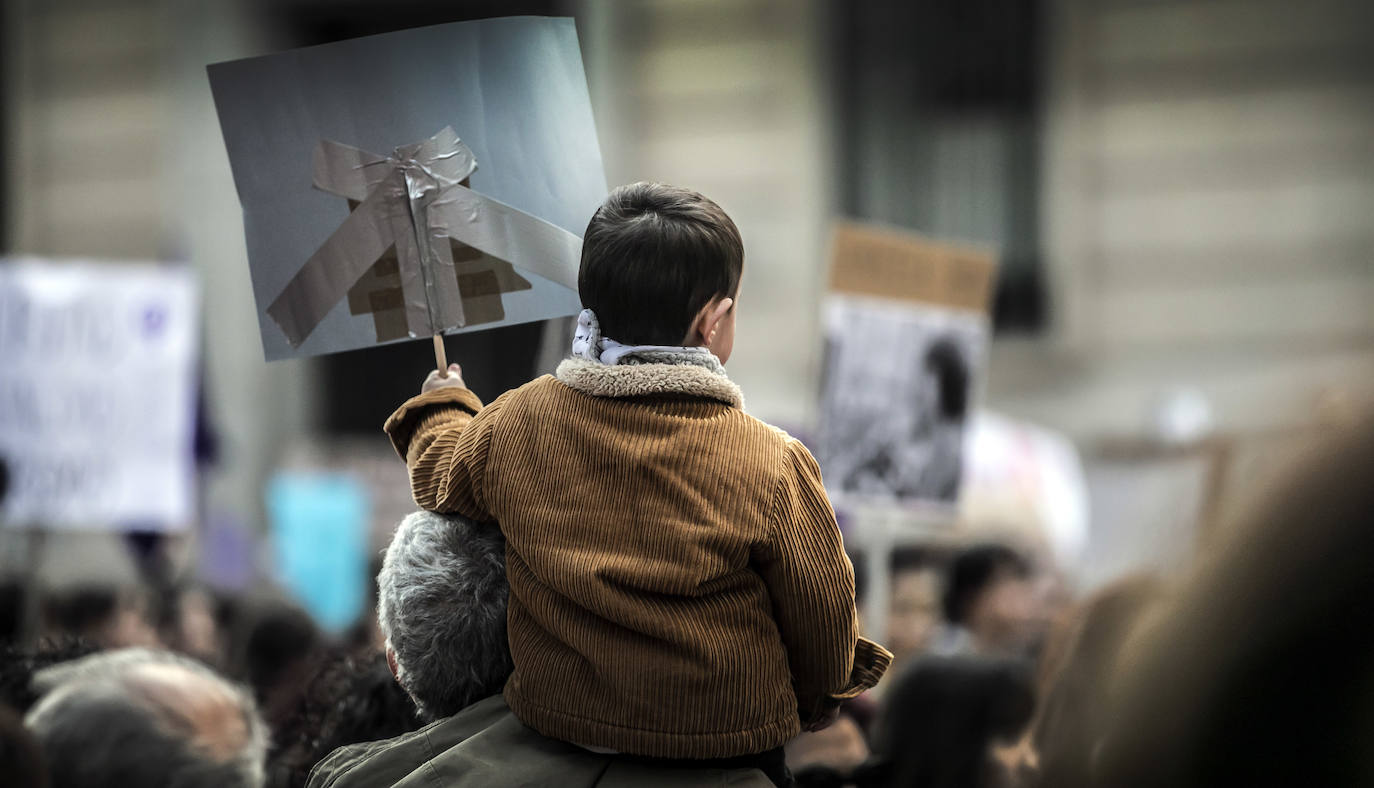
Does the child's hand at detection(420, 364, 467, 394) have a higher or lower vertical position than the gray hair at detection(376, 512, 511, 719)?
higher

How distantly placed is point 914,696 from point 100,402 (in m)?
3.68

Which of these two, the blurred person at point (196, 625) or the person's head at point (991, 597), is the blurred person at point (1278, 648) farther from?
the blurred person at point (196, 625)

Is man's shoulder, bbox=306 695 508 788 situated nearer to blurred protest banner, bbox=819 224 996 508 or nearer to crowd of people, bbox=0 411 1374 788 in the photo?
crowd of people, bbox=0 411 1374 788

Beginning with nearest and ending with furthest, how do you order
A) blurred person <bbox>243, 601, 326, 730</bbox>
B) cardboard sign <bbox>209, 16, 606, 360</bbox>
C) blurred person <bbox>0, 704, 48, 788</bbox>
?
1. blurred person <bbox>0, 704, 48, 788</bbox>
2. cardboard sign <bbox>209, 16, 606, 360</bbox>
3. blurred person <bbox>243, 601, 326, 730</bbox>

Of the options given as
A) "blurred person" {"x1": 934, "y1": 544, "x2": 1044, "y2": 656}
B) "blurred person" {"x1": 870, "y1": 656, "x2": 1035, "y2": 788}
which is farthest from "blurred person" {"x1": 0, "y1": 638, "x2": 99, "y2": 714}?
"blurred person" {"x1": 934, "y1": 544, "x2": 1044, "y2": 656}

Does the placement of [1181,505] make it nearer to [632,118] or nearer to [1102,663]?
[1102,663]

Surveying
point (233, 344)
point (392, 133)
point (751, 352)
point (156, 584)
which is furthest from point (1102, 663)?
point (233, 344)

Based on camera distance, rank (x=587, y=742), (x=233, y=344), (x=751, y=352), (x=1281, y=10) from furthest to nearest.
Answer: (x=233, y=344) → (x=751, y=352) → (x=1281, y=10) → (x=587, y=742)

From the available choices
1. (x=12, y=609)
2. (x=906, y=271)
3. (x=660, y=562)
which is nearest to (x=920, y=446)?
(x=906, y=271)

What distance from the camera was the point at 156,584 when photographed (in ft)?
18.7

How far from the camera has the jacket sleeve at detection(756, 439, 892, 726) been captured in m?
1.50

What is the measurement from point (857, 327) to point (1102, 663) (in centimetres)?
369

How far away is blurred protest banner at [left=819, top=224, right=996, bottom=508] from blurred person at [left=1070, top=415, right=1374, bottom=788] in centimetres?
359

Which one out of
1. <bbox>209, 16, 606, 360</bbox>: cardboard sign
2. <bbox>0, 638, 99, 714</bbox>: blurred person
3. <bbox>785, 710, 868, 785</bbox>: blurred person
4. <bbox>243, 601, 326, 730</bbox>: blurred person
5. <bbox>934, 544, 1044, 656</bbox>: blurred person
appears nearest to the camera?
<bbox>209, 16, 606, 360</bbox>: cardboard sign
